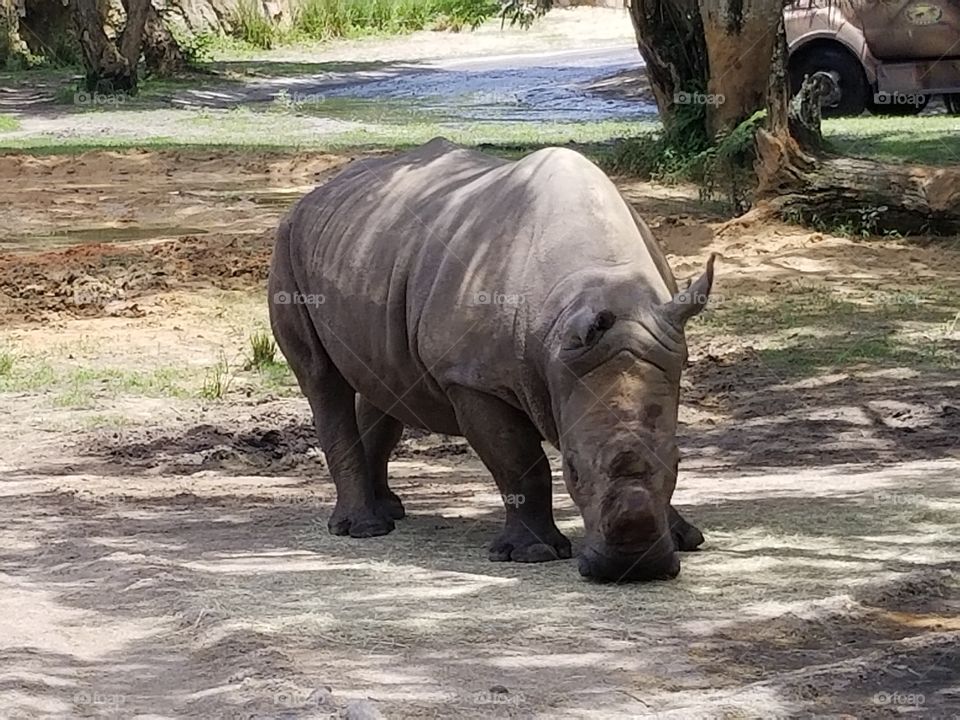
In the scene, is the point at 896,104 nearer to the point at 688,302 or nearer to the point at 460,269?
the point at 460,269

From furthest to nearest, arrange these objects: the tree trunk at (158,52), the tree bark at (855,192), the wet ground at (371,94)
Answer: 1. the tree trunk at (158,52)
2. the wet ground at (371,94)
3. the tree bark at (855,192)

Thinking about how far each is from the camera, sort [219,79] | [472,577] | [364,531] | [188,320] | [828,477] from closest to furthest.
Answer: [472,577]
[364,531]
[828,477]
[188,320]
[219,79]

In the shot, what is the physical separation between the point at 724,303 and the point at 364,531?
6.11 meters

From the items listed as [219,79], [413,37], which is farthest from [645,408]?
[413,37]

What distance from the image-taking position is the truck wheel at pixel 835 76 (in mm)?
23312

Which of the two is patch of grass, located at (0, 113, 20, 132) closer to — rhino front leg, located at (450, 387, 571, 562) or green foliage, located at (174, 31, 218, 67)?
green foliage, located at (174, 31, 218, 67)

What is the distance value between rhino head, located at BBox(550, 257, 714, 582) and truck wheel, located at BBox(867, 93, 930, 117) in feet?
58.9

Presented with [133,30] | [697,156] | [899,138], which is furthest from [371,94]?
Answer: [697,156]

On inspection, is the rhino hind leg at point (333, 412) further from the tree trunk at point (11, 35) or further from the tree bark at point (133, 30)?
the tree trunk at point (11, 35)

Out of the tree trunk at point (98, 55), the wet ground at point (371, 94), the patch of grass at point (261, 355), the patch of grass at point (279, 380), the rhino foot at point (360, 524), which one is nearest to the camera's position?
the rhino foot at point (360, 524)

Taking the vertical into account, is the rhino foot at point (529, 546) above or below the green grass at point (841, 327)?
above

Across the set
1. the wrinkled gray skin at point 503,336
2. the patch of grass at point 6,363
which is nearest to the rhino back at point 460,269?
the wrinkled gray skin at point 503,336

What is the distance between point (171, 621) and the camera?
6.40 meters

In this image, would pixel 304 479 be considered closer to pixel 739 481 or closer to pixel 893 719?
pixel 739 481
